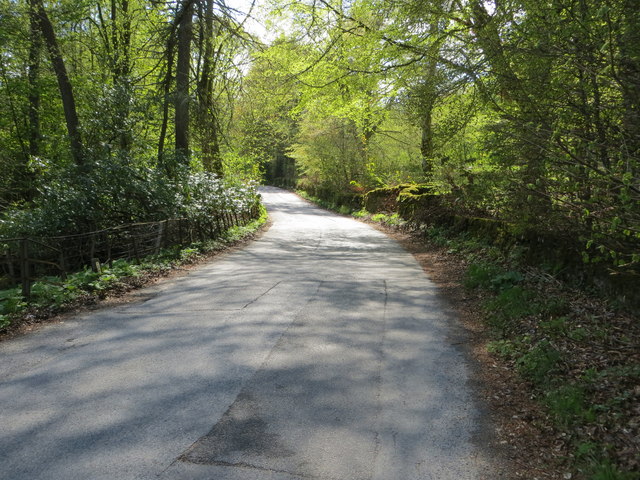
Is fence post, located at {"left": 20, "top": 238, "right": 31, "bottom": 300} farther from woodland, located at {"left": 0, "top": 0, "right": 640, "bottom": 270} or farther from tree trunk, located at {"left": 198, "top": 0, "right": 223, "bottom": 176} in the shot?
tree trunk, located at {"left": 198, "top": 0, "right": 223, "bottom": 176}

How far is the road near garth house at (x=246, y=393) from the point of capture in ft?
10.4

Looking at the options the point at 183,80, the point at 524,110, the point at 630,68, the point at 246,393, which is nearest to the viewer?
the point at 630,68

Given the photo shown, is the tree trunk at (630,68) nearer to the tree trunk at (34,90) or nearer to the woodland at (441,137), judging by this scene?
the woodland at (441,137)

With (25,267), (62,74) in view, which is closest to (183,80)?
(62,74)

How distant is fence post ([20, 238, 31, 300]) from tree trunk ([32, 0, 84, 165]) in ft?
19.8

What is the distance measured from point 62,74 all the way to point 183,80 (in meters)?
3.58

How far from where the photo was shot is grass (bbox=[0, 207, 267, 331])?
6.86 metres

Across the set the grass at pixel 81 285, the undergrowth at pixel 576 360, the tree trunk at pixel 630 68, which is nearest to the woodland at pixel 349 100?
the tree trunk at pixel 630 68

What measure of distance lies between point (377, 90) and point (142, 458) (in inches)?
579

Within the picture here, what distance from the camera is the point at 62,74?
13297 millimetres

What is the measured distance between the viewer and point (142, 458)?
3.17m

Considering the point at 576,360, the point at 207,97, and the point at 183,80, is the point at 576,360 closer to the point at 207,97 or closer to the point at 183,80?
the point at 183,80

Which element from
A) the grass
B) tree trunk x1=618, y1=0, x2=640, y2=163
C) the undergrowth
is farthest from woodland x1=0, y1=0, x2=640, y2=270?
the grass

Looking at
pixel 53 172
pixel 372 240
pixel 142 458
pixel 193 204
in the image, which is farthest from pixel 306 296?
pixel 372 240
